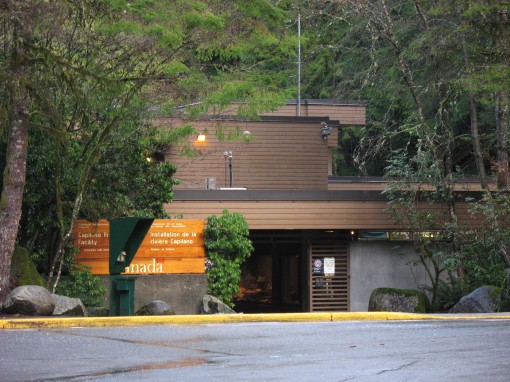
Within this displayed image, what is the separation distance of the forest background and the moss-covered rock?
1157mm

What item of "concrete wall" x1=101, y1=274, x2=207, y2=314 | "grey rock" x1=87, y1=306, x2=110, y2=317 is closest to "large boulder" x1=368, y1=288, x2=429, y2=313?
"concrete wall" x1=101, y1=274, x2=207, y2=314

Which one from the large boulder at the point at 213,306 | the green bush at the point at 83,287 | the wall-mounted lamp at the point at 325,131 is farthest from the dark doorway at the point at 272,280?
the green bush at the point at 83,287

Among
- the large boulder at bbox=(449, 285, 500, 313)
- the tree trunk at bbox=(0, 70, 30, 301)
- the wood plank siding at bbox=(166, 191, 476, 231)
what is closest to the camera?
the tree trunk at bbox=(0, 70, 30, 301)

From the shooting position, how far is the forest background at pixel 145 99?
1922 centimetres

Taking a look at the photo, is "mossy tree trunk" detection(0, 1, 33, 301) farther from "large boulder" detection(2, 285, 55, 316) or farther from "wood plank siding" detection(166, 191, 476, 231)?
"wood plank siding" detection(166, 191, 476, 231)

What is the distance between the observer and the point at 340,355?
11156 millimetres

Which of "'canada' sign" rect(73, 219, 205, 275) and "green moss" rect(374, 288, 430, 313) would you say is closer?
"'canada' sign" rect(73, 219, 205, 275)

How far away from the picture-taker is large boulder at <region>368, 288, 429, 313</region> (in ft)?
85.9

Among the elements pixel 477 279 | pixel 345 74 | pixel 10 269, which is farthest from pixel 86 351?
pixel 345 74

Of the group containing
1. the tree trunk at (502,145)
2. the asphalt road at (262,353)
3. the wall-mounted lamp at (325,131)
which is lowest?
the asphalt road at (262,353)

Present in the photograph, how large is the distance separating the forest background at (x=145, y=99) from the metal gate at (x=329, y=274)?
10.3ft

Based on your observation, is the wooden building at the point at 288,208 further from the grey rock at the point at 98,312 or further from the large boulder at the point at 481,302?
the grey rock at the point at 98,312

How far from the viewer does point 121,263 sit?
20.7 metres

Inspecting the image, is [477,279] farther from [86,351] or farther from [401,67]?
[86,351]
